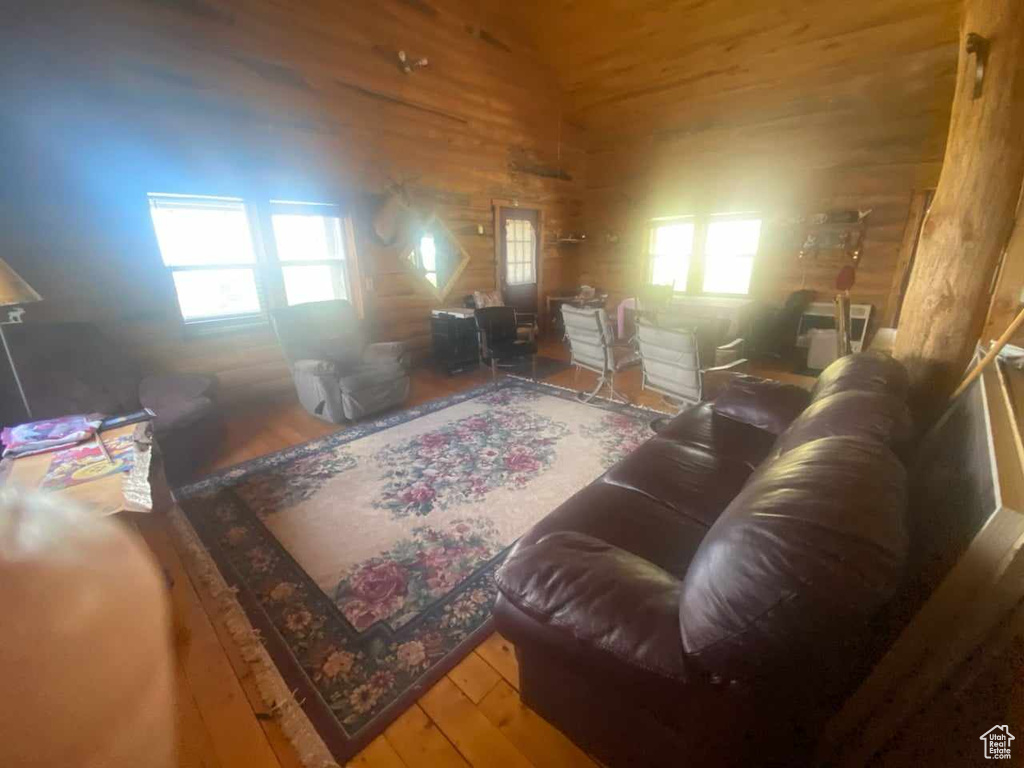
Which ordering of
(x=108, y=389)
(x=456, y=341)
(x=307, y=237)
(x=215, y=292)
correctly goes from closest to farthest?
1. (x=108, y=389)
2. (x=215, y=292)
3. (x=307, y=237)
4. (x=456, y=341)

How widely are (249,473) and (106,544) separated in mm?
1808

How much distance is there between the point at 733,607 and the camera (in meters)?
0.64

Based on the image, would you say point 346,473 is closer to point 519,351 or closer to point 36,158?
point 519,351

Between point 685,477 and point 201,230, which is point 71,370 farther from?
point 685,477

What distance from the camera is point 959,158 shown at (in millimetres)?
1614

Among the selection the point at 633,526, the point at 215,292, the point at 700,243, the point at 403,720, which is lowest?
the point at 403,720

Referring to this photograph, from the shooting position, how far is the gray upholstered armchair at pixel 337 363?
3.06m

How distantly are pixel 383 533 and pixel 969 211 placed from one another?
2.91 m

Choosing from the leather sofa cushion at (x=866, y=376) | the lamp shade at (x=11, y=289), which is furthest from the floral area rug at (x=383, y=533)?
the leather sofa cushion at (x=866, y=376)

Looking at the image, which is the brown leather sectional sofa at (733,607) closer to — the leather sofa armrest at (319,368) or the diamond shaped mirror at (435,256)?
the leather sofa armrest at (319,368)

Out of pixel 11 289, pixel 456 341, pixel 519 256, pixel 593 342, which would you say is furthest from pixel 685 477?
pixel 519 256

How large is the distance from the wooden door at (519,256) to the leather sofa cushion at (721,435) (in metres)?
4.00

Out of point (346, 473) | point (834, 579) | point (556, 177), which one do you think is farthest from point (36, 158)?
point (556, 177)

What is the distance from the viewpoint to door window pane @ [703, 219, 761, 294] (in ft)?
17.1
